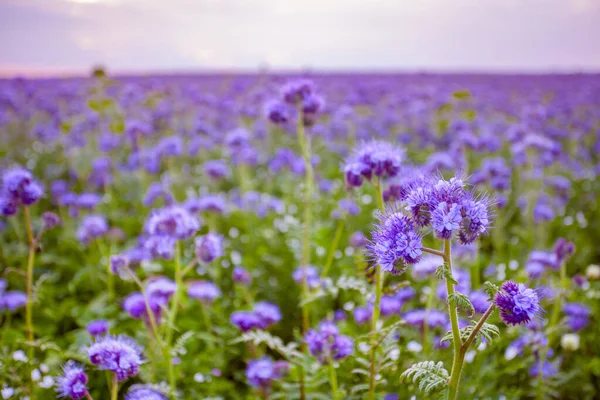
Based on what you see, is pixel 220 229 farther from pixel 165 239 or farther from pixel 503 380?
pixel 503 380

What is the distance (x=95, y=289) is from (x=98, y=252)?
0.44m

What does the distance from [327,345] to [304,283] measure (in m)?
0.60

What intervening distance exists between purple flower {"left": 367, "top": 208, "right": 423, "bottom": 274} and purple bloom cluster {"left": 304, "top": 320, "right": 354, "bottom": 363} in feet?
2.50

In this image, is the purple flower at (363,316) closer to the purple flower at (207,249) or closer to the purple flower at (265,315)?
the purple flower at (265,315)

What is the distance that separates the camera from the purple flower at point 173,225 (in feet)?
6.57

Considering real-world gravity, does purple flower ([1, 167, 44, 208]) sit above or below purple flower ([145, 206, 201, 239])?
above

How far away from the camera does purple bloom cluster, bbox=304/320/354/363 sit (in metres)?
1.88

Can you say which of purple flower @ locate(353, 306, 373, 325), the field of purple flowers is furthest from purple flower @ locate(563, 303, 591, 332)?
purple flower @ locate(353, 306, 373, 325)

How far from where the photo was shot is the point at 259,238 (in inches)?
161

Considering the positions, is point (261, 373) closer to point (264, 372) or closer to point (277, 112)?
point (264, 372)

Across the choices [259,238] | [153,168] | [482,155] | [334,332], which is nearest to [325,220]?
[259,238]

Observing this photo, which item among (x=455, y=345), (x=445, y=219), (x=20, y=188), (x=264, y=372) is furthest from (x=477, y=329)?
(x=20, y=188)

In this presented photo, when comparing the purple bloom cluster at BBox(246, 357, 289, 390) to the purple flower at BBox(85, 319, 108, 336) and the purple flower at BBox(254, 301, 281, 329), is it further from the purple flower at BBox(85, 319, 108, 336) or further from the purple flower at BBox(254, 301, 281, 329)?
the purple flower at BBox(85, 319, 108, 336)

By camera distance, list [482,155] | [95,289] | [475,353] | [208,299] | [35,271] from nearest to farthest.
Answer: [475,353], [208,299], [95,289], [35,271], [482,155]
